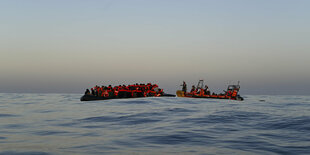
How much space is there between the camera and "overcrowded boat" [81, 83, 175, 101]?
1505 inches

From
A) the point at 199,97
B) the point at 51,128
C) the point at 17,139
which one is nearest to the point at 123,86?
the point at 199,97

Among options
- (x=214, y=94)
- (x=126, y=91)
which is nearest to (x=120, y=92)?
(x=126, y=91)

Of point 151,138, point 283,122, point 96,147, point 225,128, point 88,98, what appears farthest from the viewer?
point 88,98

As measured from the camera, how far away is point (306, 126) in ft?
45.3

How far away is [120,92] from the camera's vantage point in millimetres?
39594

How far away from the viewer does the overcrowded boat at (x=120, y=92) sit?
38.2 metres

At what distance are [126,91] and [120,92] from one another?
2.92 feet

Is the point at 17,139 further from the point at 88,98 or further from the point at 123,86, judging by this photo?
the point at 123,86

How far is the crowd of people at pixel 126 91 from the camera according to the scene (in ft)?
128

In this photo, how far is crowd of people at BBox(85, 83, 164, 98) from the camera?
128ft

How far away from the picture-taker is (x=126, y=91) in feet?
131

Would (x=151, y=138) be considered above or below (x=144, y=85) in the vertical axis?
below

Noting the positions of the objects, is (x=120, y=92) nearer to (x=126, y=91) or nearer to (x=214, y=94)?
(x=126, y=91)

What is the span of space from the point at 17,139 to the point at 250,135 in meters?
9.01
